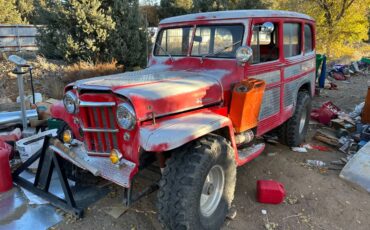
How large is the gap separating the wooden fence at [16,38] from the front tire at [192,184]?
12.2m

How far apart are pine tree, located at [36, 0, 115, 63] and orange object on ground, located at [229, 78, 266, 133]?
649 cm

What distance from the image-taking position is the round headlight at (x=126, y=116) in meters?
2.61

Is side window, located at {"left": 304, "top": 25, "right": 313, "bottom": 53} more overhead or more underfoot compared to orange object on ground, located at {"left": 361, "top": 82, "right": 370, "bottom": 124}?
more overhead

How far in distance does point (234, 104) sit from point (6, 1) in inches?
808

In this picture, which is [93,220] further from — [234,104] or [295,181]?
[295,181]

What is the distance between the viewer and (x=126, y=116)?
8.68 feet

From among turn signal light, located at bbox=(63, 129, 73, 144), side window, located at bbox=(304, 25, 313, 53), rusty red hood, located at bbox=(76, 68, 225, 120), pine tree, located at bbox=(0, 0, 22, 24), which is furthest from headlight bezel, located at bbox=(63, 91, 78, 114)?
pine tree, located at bbox=(0, 0, 22, 24)

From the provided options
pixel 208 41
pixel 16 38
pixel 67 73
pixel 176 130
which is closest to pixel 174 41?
pixel 208 41

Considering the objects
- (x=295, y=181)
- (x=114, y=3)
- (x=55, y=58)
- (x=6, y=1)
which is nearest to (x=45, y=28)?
(x=55, y=58)

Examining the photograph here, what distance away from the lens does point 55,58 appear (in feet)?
31.7

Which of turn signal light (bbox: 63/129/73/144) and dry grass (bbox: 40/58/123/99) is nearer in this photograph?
turn signal light (bbox: 63/129/73/144)

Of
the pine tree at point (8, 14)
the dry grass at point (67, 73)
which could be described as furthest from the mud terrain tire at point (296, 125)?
the pine tree at point (8, 14)

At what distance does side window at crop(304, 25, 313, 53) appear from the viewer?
5.02m

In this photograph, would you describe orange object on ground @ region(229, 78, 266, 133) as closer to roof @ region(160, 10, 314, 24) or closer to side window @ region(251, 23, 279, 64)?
side window @ region(251, 23, 279, 64)
